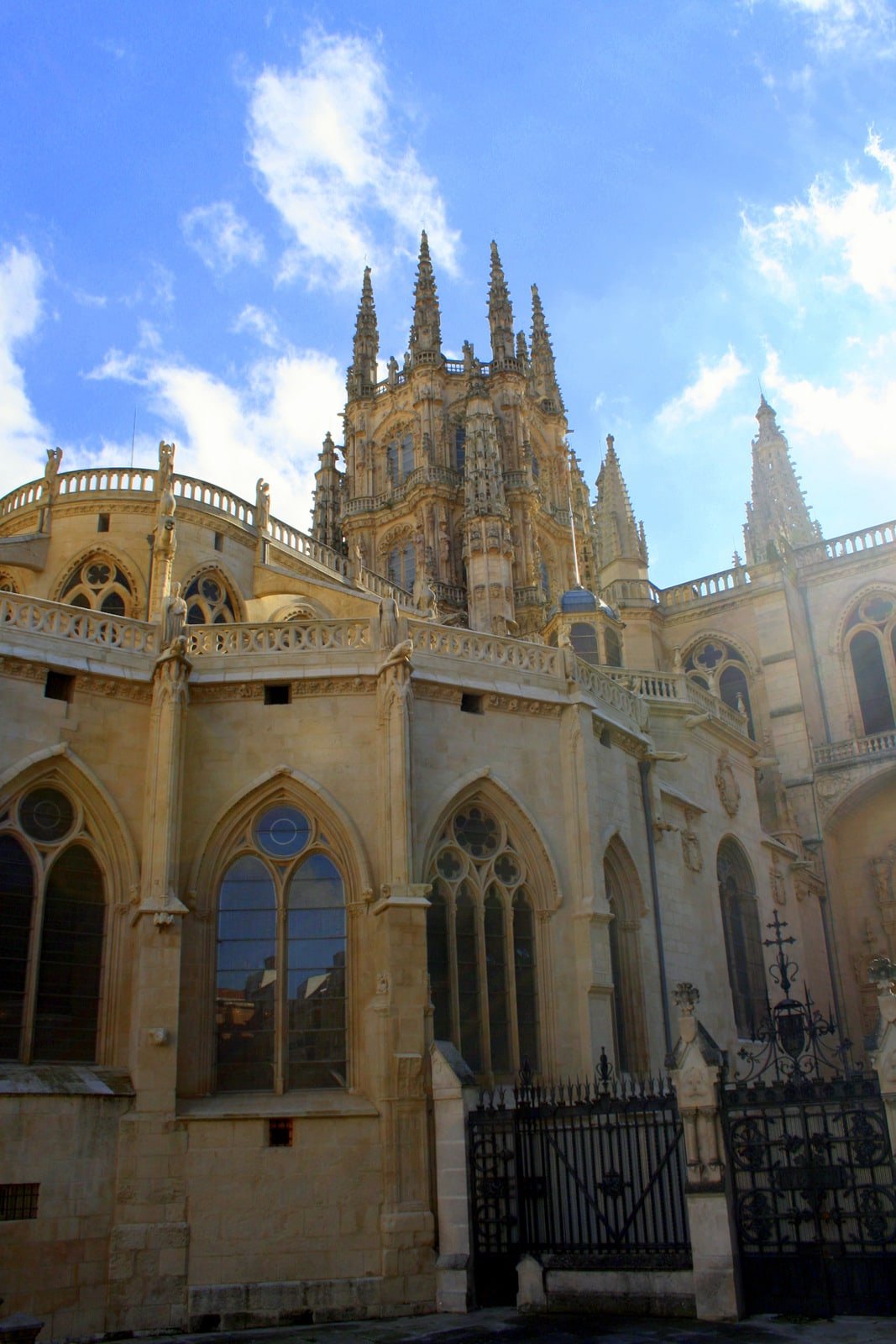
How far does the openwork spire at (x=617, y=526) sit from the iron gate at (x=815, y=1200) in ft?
94.1

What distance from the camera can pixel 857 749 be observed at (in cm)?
3225

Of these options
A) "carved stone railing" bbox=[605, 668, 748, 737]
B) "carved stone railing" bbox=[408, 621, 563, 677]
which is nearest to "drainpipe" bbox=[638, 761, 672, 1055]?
"carved stone railing" bbox=[605, 668, 748, 737]

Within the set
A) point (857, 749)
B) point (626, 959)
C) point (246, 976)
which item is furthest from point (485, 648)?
point (857, 749)

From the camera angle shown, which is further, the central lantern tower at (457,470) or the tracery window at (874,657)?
the central lantern tower at (457,470)

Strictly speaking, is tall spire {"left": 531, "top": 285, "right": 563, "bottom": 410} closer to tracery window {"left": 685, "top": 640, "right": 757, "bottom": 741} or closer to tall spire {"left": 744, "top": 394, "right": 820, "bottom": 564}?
tall spire {"left": 744, "top": 394, "right": 820, "bottom": 564}

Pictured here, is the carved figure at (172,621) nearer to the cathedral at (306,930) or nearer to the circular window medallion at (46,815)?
the cathedral at (306,930)

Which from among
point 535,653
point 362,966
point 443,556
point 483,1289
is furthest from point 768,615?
point 483,1289

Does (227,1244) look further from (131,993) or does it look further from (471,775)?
(471,775)

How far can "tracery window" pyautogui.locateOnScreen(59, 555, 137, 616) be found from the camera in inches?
1019

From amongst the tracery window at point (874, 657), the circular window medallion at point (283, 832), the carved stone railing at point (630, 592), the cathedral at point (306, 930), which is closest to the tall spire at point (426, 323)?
the carved stone railing at point (630, 592)

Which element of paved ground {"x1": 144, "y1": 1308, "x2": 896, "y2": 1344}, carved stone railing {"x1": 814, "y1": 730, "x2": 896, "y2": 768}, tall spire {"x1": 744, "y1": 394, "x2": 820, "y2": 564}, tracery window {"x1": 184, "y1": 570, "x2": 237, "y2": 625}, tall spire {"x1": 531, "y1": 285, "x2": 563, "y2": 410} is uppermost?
tall spire {"x1": 531, "y1": 285, "x2": 563, "y2": 410}

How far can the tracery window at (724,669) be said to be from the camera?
36.2 meters

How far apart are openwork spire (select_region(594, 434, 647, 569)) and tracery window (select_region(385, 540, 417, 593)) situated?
28.4ft

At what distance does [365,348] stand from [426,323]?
3.37 m
